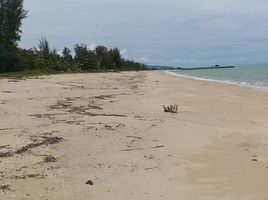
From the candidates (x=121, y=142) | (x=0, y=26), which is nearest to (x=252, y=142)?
(x=121, y=142)

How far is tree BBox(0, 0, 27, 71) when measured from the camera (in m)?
43.0

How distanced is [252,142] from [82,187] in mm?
4450

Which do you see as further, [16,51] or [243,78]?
[243,78]

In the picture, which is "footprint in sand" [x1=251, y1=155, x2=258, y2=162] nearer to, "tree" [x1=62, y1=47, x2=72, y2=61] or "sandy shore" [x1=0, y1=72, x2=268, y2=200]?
"sandy shore" [x1=0, y1=72, x2=268, y2=200]

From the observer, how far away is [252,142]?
926 centimetres

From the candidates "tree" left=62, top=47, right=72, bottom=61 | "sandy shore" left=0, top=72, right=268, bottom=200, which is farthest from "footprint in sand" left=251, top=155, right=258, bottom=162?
"tree" left=62, top=47, right=72, bottom=61

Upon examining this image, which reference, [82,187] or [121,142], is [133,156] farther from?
[82,187]

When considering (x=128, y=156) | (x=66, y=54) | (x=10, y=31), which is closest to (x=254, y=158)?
(x=128, y=156)

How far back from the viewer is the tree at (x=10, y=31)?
141 feet

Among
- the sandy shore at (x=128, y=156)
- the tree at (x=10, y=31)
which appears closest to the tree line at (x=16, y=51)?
the tree at (x=10, y=31)

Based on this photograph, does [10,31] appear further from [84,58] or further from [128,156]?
[128,156]

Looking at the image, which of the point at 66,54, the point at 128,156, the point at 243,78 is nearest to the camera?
the point at 128,156

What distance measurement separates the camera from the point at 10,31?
145 feet

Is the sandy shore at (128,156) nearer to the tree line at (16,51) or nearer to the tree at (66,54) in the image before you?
the tree line at (16,51)
